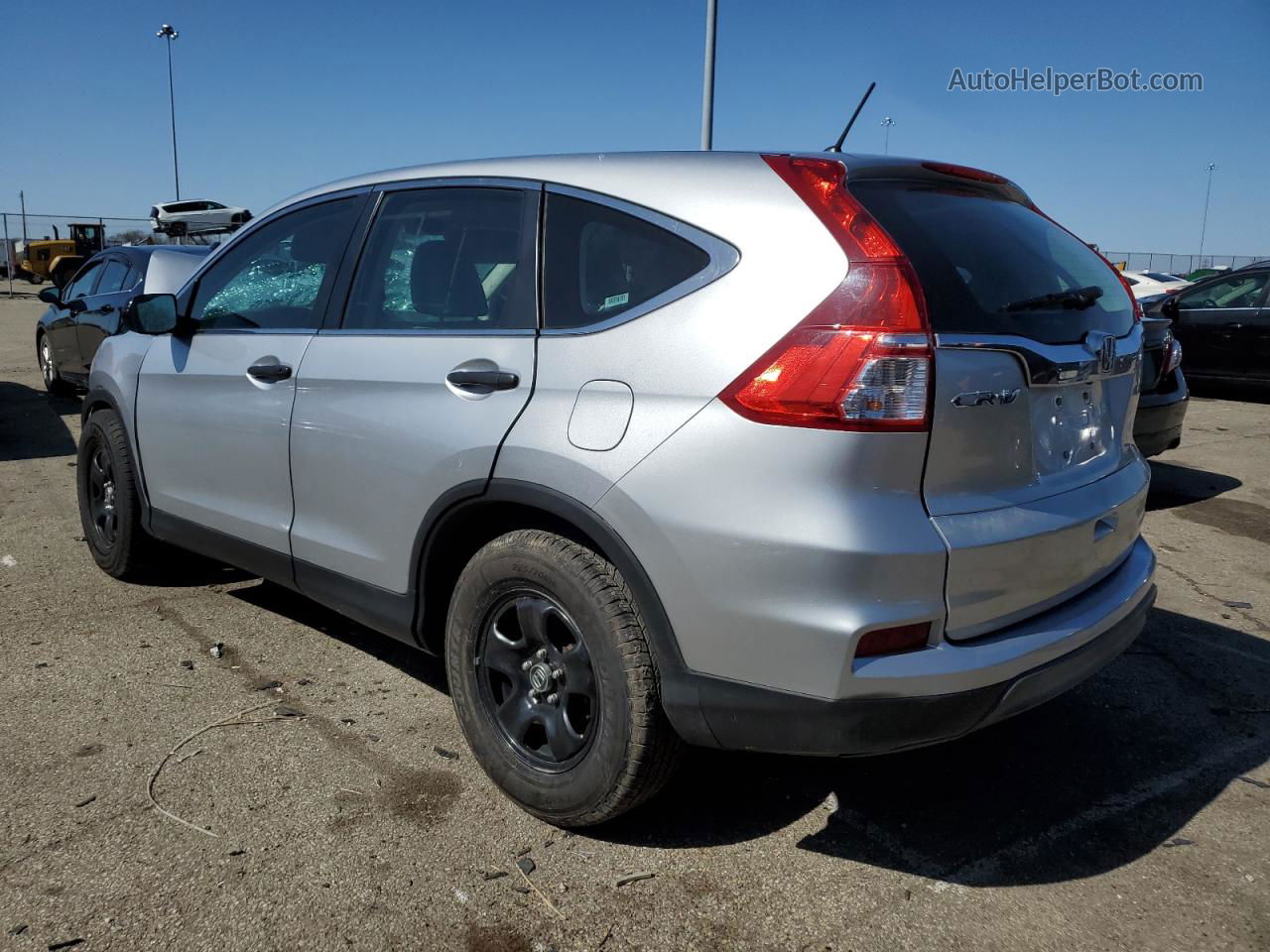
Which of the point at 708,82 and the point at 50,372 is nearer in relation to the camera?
the point at 50,372

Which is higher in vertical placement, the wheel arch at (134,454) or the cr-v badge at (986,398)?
the cr-v badge at (986,398)

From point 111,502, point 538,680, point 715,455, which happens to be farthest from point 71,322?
point 715,455

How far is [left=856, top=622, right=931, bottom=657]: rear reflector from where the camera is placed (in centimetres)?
215

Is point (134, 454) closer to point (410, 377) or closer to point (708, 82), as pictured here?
point (410, 377)

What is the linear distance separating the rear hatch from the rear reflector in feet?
0.27

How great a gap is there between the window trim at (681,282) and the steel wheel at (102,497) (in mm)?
2912

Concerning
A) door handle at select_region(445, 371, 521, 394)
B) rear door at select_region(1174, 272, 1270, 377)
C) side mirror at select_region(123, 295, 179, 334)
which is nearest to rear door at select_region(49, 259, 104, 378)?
side mirror at select_region(123, 295, 179, 334)

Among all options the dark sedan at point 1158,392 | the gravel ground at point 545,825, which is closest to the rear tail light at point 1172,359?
the dark sedan at point 1158,392

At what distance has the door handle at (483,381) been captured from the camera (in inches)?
106

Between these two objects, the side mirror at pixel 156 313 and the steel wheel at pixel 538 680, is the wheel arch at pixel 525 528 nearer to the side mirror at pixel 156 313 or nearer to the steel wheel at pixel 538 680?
the steel wheel at pixel 538 680

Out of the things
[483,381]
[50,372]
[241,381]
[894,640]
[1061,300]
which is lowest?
[50,372]

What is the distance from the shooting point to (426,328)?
3049 mm

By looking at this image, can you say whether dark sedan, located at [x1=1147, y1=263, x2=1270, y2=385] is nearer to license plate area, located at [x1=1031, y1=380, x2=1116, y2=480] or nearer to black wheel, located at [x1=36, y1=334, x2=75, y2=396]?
license plate area, located at [x1=1031, y1=380, x2=1116, y2=480]

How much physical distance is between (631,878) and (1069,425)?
5.16 feet
